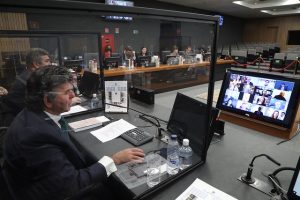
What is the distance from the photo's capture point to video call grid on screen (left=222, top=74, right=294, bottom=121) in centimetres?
153

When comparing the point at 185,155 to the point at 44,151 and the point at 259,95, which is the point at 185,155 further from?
the point at 259,95

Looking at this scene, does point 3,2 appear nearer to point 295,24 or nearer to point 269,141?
point 269,141

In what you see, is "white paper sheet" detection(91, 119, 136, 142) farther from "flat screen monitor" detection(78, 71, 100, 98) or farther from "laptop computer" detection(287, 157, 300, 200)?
"laptop computer" detection(287, 157, 300, 200)

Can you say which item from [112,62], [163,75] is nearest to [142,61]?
[163,75]

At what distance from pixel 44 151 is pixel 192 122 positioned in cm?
82

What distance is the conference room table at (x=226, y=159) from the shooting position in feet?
3.27

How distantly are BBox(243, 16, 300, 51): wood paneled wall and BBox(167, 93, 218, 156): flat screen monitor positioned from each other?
1301 cm

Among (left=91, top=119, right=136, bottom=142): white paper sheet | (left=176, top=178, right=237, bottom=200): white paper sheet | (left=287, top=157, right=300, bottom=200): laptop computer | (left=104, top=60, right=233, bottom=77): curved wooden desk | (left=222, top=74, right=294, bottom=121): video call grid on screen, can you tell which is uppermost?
(left=222, top=74, right=294, bottom=121): video call grid on screen

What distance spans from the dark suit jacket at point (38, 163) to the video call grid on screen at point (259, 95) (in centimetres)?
131

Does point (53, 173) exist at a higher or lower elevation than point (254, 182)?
higher

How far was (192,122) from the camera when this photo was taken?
4.36 feet

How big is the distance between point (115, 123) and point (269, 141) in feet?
3.72

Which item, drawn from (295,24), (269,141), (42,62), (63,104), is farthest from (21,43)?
(295,24)

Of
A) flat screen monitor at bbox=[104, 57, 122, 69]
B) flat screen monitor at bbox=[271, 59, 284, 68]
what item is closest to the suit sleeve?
flat screen monitor at bbox=[104, 57, 122, 69]
